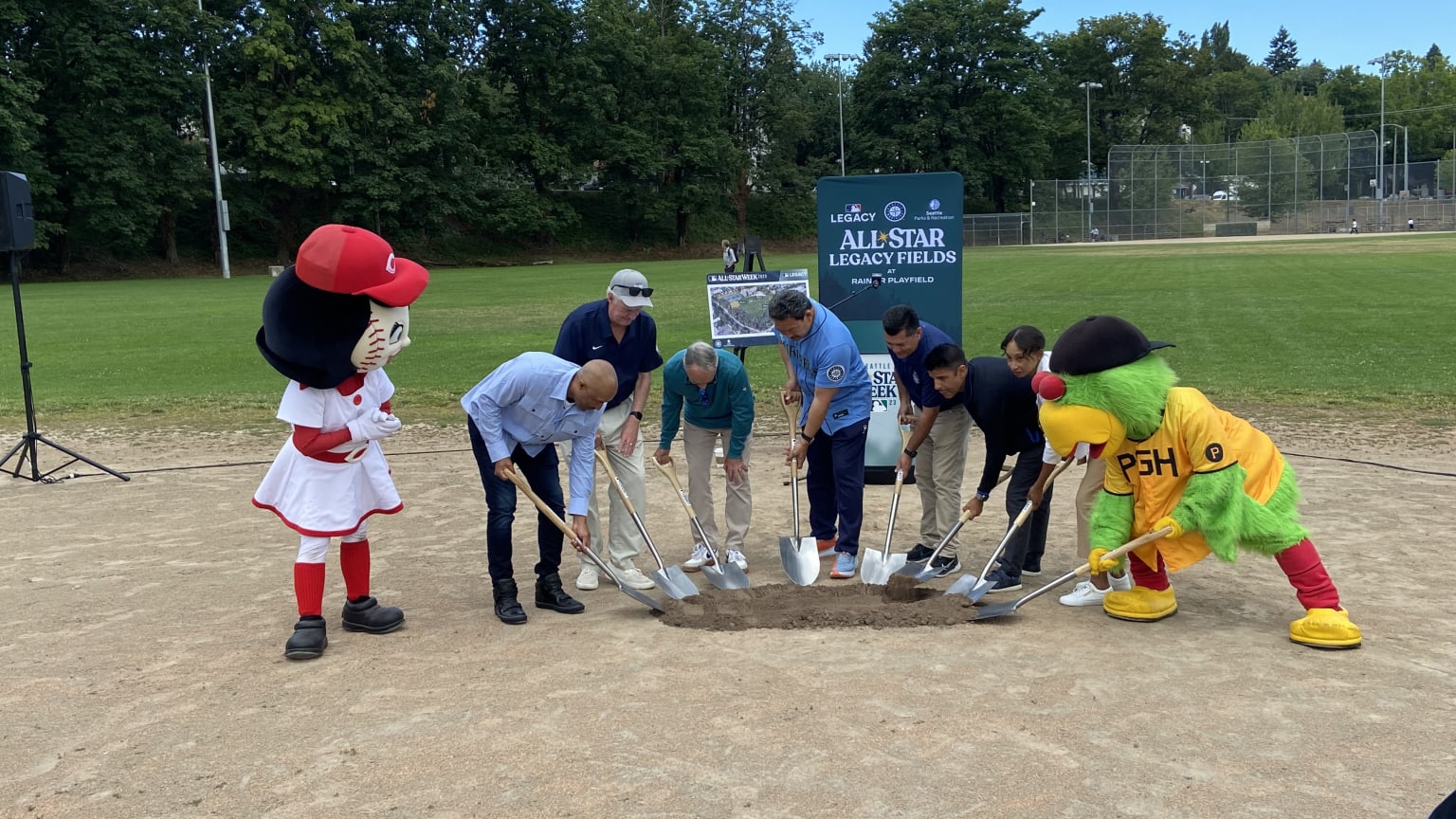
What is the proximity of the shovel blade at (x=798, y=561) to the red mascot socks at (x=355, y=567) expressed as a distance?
8.33 feet

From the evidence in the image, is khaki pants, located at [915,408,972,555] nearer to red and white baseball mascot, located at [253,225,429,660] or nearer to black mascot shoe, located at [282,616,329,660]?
red and white baseball mascot, located at [253,225,429,660]

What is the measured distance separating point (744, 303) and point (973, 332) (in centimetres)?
927

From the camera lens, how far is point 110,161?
4694 cm

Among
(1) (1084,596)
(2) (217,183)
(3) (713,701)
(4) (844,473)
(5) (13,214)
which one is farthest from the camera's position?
(2) (217,183)

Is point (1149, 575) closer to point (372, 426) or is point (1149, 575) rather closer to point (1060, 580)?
point (1060, 580)

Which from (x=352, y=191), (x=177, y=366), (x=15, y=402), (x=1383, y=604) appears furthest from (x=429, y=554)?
(x=352, y=191)

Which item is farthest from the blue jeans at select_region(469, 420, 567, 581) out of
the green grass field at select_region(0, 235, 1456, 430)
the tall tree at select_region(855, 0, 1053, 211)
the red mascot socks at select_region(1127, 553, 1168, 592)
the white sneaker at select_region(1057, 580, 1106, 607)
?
the tall tree at select_region(855, 0, 1053, 211)

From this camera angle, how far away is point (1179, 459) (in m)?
5.52

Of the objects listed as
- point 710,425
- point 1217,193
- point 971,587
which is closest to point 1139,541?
point 971,587

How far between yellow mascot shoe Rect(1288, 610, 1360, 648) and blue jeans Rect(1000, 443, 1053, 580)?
1.54 m

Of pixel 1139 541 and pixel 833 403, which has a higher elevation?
pixel 833 403

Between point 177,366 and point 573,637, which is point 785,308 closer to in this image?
point 573,637

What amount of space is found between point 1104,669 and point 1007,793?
1428 millimetres

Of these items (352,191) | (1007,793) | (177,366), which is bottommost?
(1007,793)
